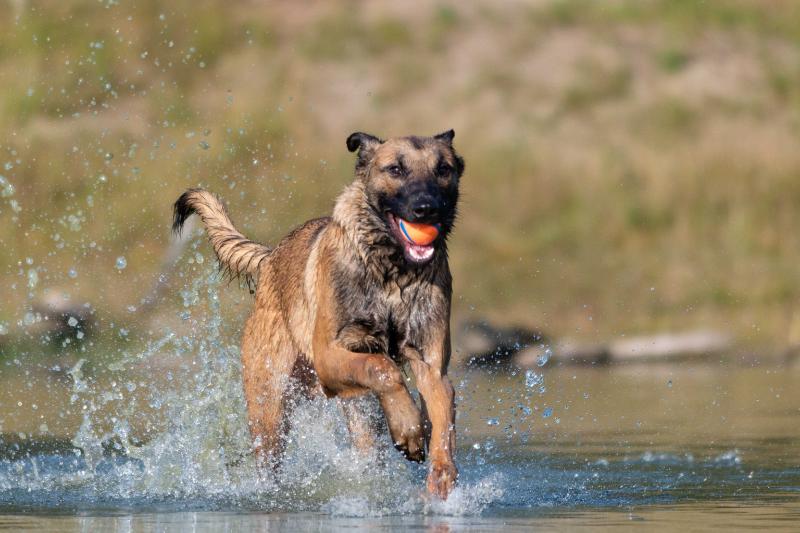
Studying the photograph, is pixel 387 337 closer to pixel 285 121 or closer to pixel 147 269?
pixel 147 269

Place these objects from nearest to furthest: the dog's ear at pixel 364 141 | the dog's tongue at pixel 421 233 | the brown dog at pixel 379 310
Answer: the brown dog at pixel 379 310, the dog's tongue at pixel 421 233, the dog's ear at pixel 364 141

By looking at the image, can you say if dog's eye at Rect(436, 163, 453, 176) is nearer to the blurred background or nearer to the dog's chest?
the dog's chest

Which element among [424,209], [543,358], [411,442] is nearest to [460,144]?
[543,358]

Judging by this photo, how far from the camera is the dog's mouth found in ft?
24.3

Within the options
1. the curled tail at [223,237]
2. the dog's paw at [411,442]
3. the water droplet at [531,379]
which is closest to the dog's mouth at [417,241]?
the dog's paw at [411,442]

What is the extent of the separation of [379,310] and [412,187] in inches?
22.9

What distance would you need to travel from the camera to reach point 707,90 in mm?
20156

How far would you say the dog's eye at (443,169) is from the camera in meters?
7.70

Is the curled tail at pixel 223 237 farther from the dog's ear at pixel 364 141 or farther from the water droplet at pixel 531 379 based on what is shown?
the water droplet at pixel 531 379

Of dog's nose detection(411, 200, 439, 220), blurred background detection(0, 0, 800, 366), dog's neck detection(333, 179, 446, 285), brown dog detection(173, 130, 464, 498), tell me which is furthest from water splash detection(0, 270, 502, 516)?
blurred background detection(0, 0, 800, 366)

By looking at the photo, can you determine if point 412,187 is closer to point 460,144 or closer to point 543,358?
point 543,358

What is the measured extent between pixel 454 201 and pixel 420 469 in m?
1.50

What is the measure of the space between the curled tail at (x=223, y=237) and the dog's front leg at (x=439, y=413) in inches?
70.4

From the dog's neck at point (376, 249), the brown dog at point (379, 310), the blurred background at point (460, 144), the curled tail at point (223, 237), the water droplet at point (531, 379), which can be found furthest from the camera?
the blurred background at point (460, 144)
